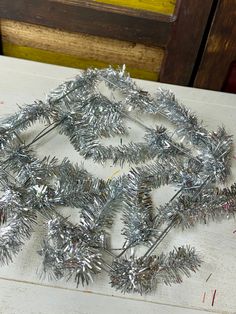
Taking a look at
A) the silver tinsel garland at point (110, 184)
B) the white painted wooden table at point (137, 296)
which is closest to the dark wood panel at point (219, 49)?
the silver tinsel garland at point (110, 184)

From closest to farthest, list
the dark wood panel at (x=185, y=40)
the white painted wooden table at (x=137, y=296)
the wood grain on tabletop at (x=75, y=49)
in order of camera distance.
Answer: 1. the white painted wooden table at (x=137, y=296)
2. the dark wood panel at (x=185, y=40)
3. the wood grain on tabletop at (x=75, y=49)

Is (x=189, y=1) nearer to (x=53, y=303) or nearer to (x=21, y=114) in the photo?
(x=21, y=114)

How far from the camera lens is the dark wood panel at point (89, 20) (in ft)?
2.71

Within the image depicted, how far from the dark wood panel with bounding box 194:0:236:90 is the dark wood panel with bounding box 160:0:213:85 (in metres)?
0.02

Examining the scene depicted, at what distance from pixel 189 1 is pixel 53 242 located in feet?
1.74

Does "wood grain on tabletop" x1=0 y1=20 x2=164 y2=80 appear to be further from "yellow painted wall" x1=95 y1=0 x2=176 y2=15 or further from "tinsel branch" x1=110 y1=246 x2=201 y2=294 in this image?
"tinsel branch" x1=110 y1=246 x2=201 y2=294

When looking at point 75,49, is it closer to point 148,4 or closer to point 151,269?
Result: point 148,4

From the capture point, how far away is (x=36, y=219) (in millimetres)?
577

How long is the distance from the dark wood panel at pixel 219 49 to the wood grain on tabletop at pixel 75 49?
0.11 metres

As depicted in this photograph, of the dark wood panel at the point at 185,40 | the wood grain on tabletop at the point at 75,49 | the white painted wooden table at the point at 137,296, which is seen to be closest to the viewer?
the white painted wooden table at the point at 137,296

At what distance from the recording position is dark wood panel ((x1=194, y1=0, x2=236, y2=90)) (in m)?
0.80

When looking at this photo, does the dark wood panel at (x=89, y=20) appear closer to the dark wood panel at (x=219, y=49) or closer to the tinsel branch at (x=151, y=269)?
the dark wood panel at (x=219, y=49)

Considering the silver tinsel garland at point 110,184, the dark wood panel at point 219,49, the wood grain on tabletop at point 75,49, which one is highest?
the dark wood panel at point 219,49

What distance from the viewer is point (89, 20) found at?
2.76ft
